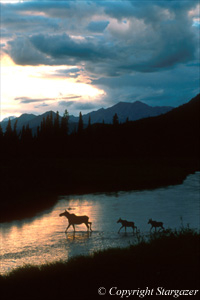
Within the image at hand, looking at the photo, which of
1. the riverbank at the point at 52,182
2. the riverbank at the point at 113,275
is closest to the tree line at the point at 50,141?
the riverbank at the point at 52,182

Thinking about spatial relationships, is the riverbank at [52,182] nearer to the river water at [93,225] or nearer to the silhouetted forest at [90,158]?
the silhouetted forest at [90,158]

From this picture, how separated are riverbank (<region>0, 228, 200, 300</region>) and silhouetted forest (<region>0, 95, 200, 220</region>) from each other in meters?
20.7

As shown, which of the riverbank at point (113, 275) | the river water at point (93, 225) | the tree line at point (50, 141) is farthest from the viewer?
the tree line at point (50, 141)

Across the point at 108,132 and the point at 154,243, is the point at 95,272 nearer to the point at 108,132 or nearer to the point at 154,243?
the point at 154,243

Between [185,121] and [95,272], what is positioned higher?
[185,121]

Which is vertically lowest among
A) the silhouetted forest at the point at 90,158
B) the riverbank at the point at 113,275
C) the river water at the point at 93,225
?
the river water at the point at 93,225

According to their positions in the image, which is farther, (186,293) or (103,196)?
(103,196)

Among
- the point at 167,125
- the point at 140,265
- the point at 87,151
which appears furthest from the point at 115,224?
the point at 167,125

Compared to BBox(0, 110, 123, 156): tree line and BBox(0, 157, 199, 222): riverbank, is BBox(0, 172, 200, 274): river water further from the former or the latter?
BBox(0, 110, 123, 156): tree line

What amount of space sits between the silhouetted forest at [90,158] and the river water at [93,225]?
5637 millimetres

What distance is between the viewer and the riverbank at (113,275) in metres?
10.8

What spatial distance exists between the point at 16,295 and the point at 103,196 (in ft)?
102

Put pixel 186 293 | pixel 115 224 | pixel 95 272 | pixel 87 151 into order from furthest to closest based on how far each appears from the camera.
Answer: pixel 87 151
pixel 115 224
pixel 95 272
pixel 186 293

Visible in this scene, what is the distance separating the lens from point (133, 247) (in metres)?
14.6
